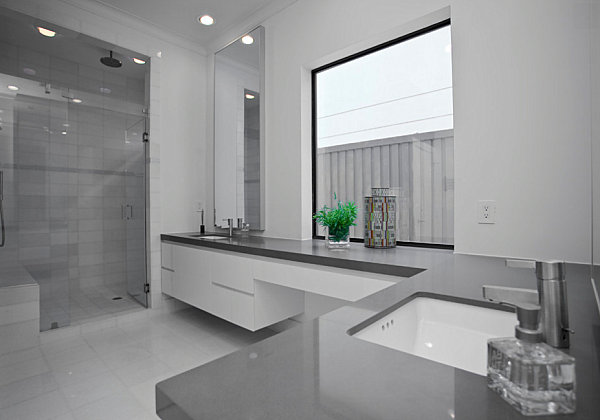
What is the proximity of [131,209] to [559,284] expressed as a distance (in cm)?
349

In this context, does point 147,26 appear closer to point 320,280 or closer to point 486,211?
point 320,280

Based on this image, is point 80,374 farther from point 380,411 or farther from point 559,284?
point 559,284

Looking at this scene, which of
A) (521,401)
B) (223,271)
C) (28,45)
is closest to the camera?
(521,401)

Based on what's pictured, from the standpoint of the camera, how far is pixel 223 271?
2.29 m

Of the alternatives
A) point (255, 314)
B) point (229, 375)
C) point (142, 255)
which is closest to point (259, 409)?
point (229, 375)

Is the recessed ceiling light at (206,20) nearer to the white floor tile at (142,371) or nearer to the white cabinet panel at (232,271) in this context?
the white cabinet panel at (232,271)

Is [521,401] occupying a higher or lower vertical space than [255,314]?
higher

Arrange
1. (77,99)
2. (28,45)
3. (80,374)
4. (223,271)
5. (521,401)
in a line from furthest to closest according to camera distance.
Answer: (77,99), (28,45), (223,271), (80,374), (521,401)

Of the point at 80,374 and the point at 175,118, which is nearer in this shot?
the point at 80,374

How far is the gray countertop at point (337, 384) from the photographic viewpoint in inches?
14.9

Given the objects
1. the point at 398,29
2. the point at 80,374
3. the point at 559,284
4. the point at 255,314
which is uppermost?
the point at 398,29

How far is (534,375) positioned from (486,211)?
1.41m

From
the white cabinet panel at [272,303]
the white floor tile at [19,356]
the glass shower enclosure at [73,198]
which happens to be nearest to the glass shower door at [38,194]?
the glass shower enclosure at [73,198]

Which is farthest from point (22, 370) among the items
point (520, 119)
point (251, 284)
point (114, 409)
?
point (520, 119)
